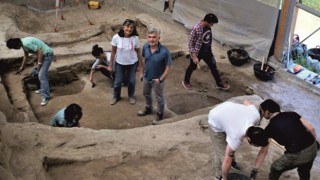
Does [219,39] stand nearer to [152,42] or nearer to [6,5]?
[152,42]

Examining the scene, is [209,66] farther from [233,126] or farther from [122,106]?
[233,126]

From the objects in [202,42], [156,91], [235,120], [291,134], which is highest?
[235,120]

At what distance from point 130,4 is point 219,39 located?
360 cm

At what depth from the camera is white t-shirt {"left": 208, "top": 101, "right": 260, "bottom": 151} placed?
4648 millimetres

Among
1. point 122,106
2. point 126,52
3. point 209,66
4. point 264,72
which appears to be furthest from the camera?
point 264,72

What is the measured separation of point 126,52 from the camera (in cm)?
738

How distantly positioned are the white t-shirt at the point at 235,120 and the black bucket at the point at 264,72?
4577 mm

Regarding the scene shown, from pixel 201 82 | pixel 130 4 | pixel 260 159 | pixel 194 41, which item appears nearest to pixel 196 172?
pixel 260 159

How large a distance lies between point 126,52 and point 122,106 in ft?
4.18

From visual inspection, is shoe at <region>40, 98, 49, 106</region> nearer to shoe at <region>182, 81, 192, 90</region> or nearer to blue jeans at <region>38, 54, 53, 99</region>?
blue jeans at <region>38, 54, 53, 99</region>

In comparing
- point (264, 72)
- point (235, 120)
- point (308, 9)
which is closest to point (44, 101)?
point (264, 72)

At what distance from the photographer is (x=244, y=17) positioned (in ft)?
32.8

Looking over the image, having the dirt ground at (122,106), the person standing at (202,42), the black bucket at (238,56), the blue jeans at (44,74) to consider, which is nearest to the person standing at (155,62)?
the dirt ground at (122,106)

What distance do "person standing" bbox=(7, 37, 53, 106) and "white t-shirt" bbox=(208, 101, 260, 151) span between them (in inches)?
165
